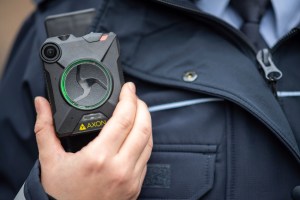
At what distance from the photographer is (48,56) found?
33.6 inches

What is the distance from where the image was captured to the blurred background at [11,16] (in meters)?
3.00

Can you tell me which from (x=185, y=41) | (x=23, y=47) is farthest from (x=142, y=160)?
(x=23, y=47)

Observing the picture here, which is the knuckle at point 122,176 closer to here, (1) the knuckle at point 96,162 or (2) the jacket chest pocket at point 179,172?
(1) the knuckle at point 96,162

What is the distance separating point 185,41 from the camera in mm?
1063

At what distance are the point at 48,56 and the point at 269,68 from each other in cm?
45

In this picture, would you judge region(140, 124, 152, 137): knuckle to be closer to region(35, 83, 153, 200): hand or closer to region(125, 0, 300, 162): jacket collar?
region(35, 83, 153, 200): hand

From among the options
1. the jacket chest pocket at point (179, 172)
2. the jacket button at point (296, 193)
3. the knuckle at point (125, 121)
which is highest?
the knuckle at point (125, 121)

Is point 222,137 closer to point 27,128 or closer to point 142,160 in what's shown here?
point 142,160

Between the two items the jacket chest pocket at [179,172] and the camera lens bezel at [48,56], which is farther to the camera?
the jacket chest pocket at [179,172]

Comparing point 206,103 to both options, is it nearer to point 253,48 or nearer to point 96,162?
point 253,48

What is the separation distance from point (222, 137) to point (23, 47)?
59 centimetres

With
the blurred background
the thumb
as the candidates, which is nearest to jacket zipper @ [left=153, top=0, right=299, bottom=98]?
the thumb

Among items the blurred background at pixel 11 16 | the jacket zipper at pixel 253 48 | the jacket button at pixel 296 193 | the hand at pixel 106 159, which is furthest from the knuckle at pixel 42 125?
the blurred background at pixel 11 16

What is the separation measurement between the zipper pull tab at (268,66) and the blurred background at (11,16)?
2.21 m
